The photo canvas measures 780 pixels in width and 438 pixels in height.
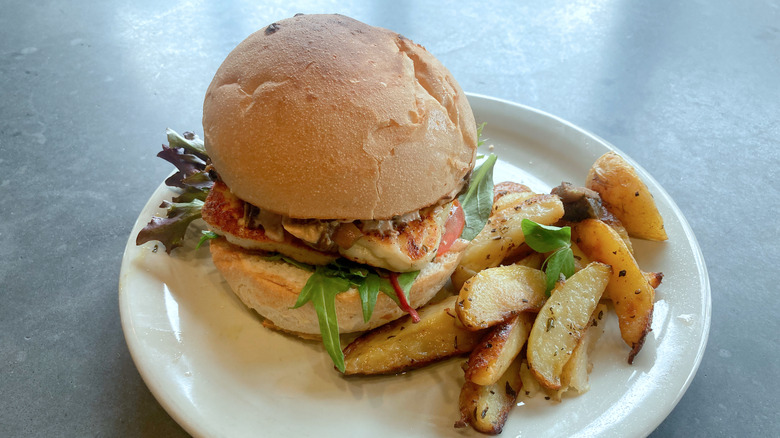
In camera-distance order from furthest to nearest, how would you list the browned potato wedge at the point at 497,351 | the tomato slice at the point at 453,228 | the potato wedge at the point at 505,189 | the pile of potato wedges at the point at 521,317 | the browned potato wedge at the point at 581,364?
1. the potato wedge at the point at 505,189
2. the tomato slice at the point at 453,228
3. the browned potato wedge at the point at 581,364
4. the pile of potato wedges at the point at 521,317
5. the browned potato wedge at the point at 497,351

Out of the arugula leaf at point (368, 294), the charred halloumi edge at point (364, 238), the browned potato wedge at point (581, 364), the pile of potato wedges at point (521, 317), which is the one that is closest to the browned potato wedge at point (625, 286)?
the pile of potato wedges at point (521, 317)

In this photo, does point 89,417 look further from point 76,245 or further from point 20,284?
point 76,245

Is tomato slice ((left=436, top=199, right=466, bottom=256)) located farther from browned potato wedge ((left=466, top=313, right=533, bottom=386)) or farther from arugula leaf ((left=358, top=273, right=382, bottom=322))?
browned potato wedge ((left=466, top=313, right=533, bottom=386))

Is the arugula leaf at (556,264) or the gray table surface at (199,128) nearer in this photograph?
the arugula leaf at (556,264)

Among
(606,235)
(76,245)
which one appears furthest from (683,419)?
(76,245)

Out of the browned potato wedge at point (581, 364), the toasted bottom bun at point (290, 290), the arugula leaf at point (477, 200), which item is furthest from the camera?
the arugula leaf at point (477, 200)

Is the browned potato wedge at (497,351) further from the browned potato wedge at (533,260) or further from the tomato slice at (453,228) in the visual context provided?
the tomato slice at (453,228)
